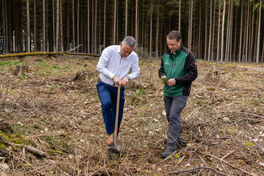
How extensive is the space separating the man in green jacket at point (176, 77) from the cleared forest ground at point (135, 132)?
404 mm

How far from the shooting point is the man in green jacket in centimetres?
396

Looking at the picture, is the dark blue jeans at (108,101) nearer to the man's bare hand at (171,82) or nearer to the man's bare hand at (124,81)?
the man's bare hand at (124,81)

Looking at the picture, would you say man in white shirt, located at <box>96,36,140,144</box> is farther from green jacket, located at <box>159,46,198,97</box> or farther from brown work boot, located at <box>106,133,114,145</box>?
green jacket, located at <box>159,46,198,97</box>

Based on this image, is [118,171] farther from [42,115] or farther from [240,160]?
[42,115]

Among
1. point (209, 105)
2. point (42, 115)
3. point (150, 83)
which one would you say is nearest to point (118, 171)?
point (42, 115)

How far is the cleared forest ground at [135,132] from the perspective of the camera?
3.37 metres

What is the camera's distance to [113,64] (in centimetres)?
434

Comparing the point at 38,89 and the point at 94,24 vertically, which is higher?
the point at 94,24

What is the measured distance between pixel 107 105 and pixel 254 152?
106 inches

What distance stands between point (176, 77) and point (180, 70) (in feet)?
0.47

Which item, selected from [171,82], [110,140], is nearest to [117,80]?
[171,82]

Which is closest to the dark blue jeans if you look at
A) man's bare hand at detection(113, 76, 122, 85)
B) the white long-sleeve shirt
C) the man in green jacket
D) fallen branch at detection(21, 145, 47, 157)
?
the white long-sleeve shirt

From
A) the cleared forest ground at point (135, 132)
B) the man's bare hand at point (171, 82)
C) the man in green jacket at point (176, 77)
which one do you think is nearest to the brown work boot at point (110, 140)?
the cleared forest ground at point (135, 132)

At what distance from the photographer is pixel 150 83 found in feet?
30.8
